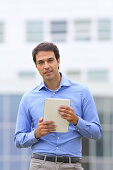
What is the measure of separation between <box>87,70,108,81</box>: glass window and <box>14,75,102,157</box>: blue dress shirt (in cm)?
5064

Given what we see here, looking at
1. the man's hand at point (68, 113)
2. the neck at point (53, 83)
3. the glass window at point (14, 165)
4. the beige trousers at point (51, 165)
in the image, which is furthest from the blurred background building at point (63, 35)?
the man's hand at point (68, 113)

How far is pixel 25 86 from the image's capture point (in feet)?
145

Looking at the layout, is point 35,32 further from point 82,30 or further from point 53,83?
point 53,83

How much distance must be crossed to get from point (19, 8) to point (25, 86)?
1497 centimetres

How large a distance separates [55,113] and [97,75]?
5201 cm

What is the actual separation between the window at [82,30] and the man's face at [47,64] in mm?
51696

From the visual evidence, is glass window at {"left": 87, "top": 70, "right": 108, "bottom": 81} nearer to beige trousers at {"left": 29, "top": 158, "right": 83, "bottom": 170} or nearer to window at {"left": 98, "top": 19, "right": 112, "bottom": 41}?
window at {"left": 98, "top": 19, "right": 112, "bottom": 41}

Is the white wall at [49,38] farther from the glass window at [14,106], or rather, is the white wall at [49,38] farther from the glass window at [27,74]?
the glass window at [14,106]

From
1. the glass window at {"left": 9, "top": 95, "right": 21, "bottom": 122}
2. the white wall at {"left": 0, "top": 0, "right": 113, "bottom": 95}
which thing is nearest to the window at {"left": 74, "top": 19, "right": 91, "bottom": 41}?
the white wall at {"left": 0, "top": 0, "right": 113, "bottom": 95}

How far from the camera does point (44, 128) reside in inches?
196

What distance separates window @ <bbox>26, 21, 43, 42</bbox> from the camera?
5791 centimetres

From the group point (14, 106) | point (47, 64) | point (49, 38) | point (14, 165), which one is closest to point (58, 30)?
point (49, 38)

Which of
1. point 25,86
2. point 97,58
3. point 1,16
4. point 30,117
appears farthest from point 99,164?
point 30,117

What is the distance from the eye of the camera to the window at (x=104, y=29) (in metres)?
57.5
